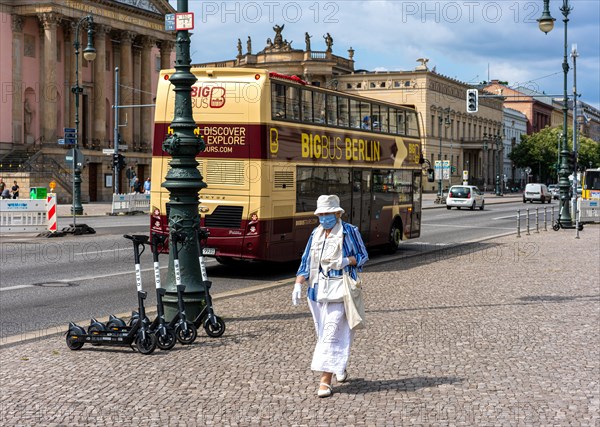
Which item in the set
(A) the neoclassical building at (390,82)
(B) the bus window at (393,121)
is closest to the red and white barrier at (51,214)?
(B) the bus window at (393,121)

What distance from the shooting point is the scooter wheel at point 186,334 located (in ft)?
30.5

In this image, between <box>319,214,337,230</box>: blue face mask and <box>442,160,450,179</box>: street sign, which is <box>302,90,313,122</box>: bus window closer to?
<box>319,214,337,230</box>: blue face mask

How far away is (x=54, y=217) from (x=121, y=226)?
5.35 metres

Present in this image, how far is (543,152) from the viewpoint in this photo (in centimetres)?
12888

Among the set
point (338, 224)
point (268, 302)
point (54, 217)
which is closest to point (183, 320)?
point (338, 224)

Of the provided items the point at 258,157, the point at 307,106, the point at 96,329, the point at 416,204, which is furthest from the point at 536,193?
the point at 96,329

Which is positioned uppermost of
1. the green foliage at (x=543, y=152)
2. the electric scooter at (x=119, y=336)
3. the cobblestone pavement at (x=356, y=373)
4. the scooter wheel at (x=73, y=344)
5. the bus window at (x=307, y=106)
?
the green foliage at (x=543, y=152)

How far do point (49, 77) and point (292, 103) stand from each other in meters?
45.6

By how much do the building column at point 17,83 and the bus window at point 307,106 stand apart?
146 feet

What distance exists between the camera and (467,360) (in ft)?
28.5

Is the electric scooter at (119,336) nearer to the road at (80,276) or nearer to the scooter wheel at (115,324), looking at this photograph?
the scooter wheel at (115,324)

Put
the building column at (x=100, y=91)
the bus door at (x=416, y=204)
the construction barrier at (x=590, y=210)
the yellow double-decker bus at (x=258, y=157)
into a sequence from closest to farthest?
the yellow double-decker bus at (x=258, y=157) < the bus door at (x=416, y=204) < the construction barrier at (x=590, y=210) < the building column at (x=100, y=91)

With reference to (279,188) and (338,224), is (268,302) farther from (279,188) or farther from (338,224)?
(338,224)

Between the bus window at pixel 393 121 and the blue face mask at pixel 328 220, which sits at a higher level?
the bus window at pixel 393 121
